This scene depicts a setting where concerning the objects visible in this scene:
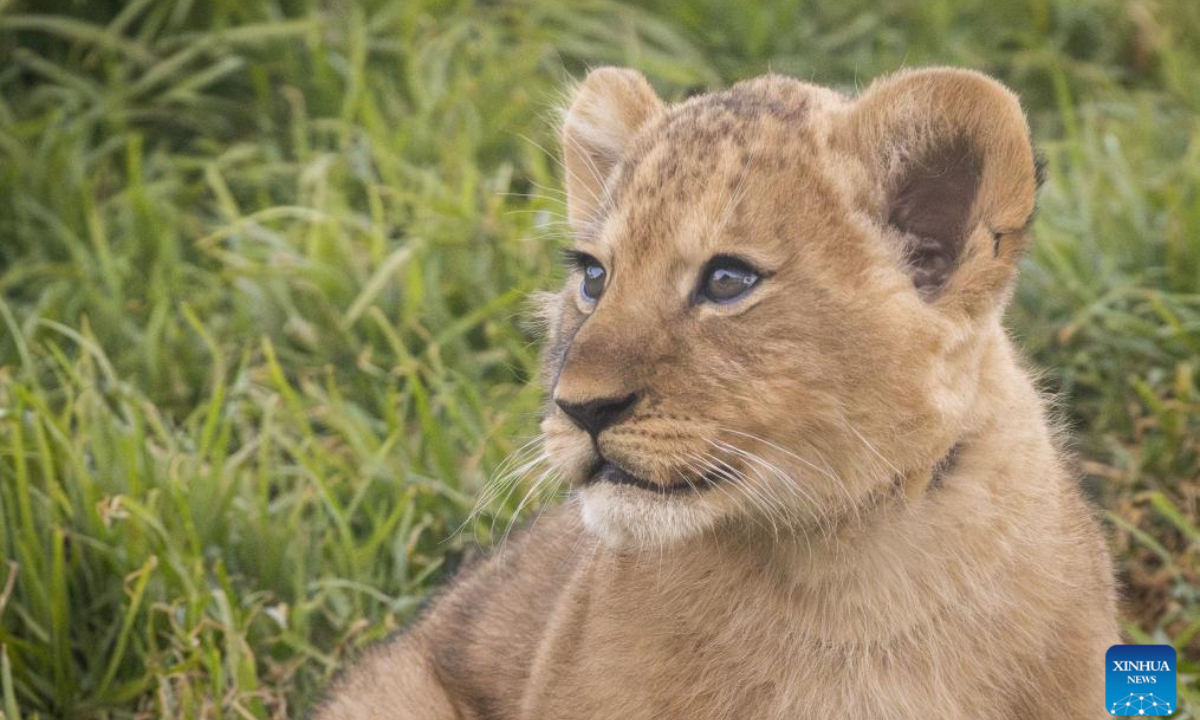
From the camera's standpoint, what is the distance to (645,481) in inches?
142

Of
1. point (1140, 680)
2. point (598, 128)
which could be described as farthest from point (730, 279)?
point (1140, 680)

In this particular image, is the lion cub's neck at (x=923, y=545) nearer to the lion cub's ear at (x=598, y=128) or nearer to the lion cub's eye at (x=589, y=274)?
the lion cub's eye at (x=589, y=274)

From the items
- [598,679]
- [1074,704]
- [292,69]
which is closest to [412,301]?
[292,69]

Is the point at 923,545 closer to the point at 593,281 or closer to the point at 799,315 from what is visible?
the point at 799,315

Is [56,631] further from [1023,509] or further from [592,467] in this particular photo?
[1023,509]

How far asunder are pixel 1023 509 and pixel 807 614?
0.54m

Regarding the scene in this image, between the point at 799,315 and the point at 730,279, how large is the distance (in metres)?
0.17

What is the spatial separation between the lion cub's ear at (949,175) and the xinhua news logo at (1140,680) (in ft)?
3.24

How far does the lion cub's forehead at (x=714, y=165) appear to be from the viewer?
3.71 meters

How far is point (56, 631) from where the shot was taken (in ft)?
17.2

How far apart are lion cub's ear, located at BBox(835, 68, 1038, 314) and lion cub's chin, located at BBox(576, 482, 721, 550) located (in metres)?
0.67

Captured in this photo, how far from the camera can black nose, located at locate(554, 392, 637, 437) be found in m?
3.57

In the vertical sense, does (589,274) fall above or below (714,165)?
below

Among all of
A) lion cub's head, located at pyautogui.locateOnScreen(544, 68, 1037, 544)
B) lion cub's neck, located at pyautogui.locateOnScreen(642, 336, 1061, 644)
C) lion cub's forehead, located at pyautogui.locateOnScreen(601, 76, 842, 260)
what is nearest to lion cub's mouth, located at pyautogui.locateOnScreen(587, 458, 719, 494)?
lion cub's head, located at pyautogui.locateOnScreen(544, 68, 1037, 544)
